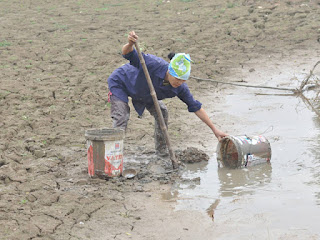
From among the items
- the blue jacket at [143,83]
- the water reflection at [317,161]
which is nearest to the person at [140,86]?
the blue jacket at [143,83]

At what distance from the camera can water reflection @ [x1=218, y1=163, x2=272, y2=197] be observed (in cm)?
535

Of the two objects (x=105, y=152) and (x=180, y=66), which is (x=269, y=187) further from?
(x=105, y=152)

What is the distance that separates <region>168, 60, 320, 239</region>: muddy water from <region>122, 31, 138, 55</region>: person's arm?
1.40 metres

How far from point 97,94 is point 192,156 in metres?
2.98

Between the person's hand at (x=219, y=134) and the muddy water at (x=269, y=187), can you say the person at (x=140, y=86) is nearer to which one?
the person's hand at (x=219, y=134)

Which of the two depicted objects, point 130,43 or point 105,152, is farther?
point 105,152

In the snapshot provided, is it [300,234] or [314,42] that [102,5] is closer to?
[314,42]

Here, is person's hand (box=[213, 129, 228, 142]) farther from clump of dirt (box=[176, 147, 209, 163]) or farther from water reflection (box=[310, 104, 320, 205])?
water reflection (box=[310, 104, 320, 205])

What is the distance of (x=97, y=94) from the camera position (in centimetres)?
885

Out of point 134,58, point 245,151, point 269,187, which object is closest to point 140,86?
point 134,58

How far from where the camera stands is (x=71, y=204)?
4.89m

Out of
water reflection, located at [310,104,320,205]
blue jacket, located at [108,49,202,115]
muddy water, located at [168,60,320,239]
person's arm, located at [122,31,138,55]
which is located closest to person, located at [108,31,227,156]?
blue jacket, located at [108,49,202,115]

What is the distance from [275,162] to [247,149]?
491 millimetres

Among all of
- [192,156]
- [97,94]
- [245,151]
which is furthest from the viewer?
[97,94]
